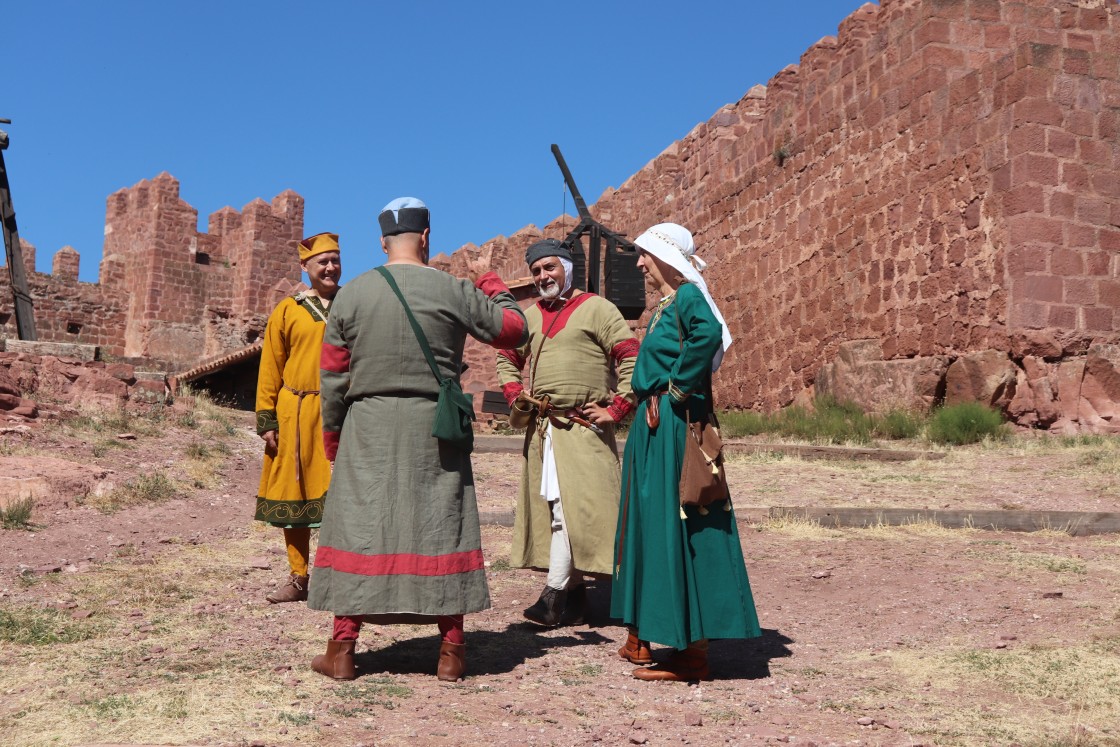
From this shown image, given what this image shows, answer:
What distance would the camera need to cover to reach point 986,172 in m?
10.6

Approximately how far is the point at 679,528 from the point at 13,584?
3.44 meters

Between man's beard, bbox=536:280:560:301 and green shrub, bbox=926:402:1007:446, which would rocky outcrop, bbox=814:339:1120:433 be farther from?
man's beard, bbox=536:280:560:301

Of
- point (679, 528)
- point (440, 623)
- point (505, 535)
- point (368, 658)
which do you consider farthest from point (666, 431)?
point (505, 535)

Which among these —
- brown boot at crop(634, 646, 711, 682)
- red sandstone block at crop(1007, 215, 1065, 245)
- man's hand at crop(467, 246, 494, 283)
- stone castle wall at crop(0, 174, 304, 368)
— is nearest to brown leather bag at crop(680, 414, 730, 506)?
brown boot at crop(634, 646, 711, 682)

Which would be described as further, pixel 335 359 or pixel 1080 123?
pixel 1080 123

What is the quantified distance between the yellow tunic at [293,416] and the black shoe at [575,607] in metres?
1.31

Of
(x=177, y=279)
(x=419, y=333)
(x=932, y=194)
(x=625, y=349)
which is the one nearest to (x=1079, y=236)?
(x=932, y=194)

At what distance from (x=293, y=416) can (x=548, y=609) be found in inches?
64.7

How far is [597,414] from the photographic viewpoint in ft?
17.1

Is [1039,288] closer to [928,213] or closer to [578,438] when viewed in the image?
[928,213]

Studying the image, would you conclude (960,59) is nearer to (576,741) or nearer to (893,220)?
(893,220)

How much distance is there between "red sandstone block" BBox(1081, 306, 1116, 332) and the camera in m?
→ 10.3

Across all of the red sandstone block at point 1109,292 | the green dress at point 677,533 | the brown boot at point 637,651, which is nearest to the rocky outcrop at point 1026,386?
the red sandstone block at point 1109,292

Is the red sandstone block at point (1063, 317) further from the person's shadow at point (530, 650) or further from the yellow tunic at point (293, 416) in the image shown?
the yellow tunic at point (293, 416)
